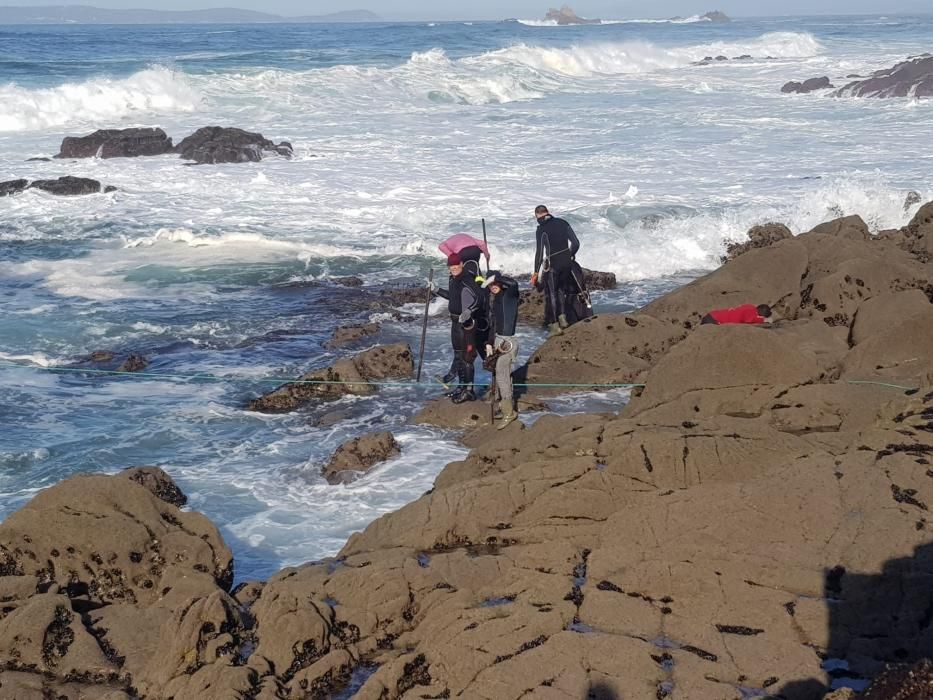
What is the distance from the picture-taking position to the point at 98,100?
1556 inches

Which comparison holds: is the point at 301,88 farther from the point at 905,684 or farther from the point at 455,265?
the point at 905,684

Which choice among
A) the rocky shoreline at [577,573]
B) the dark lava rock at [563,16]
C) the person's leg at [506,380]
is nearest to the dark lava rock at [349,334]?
the person's leg at [506,380]

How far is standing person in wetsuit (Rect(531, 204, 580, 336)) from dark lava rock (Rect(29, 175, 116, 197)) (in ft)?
45.3

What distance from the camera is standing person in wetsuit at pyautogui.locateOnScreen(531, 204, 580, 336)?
13664mm

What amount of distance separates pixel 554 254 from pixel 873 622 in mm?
8562

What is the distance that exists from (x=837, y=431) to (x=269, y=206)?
56.0 ft

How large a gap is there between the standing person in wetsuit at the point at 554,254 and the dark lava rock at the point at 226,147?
16357 mm

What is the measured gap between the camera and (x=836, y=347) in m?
10.2

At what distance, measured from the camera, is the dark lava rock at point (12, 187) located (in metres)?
23.6

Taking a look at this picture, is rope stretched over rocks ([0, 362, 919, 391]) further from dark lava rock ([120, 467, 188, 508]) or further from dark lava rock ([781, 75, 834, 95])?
dark lava rock ([781, 75, 834, 95])

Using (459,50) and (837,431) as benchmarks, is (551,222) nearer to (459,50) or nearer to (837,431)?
(837,431)

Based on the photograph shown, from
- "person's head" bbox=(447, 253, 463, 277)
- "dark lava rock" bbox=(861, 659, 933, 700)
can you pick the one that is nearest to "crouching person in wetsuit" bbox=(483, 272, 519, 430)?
"person's head" bbox=(447, 253, 463, 277)

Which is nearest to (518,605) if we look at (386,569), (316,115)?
(386,569)

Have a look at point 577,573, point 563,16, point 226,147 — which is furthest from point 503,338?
point 563,16
